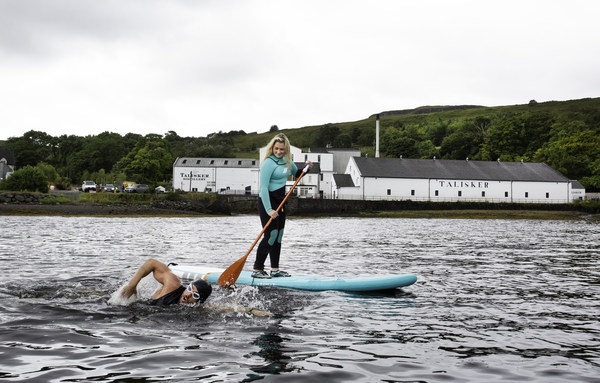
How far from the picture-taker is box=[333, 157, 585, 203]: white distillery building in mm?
70938

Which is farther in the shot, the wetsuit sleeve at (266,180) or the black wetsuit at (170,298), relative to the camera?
the wetsuit sleeve at (266,180)

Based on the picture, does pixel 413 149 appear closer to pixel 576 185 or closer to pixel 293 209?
pixel 576 185

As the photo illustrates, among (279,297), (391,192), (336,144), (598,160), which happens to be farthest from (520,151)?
(279,297)

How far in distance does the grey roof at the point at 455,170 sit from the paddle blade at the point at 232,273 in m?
62.2

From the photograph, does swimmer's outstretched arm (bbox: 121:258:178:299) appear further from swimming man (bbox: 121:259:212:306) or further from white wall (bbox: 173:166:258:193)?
white wall (bbox: 173:166:258:193)

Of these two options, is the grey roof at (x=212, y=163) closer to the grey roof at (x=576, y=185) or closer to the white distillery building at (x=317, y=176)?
the white distillery building at (x=317, y=176)

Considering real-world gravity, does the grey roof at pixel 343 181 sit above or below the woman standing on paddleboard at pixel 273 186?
above

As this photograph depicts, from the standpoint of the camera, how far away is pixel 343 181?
74125mm

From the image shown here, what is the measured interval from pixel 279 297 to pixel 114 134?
14328cm

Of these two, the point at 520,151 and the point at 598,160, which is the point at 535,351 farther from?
the point at 520,151

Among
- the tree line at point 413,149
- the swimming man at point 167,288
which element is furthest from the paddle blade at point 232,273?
the tree line at point 413,149

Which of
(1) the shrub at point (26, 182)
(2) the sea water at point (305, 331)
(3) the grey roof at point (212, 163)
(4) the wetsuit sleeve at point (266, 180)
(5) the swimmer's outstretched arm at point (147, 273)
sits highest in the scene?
(3) the grey roof at point (212, 163)

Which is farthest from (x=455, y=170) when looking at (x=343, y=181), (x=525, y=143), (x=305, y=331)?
(x=305, y=331)

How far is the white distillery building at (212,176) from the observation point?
86438 millimetres
